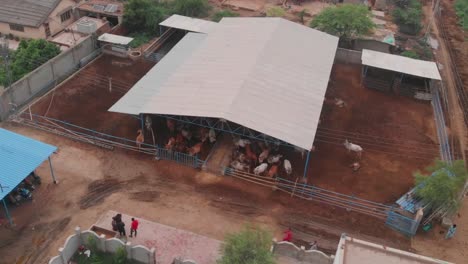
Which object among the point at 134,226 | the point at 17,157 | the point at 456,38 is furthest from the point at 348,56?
the point at 17,157

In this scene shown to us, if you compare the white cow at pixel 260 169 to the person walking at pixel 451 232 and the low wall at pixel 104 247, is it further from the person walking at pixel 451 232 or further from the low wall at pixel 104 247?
the person walking at pixel 451 232

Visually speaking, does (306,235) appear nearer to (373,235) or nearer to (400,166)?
(373,235)

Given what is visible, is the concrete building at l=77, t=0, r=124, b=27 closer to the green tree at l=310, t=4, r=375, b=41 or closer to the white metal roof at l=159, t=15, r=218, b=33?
the white metal roof at l=159, t=15, r=218, b=33

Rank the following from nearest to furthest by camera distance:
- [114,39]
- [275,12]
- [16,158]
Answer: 1. [16,158]
2. [114,39]
3. [275,12]

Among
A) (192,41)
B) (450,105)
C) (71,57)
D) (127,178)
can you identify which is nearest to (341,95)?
(450,105)

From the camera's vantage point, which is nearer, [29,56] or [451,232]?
[451,232]

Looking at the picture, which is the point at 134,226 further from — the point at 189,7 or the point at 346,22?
the point at 189,7
